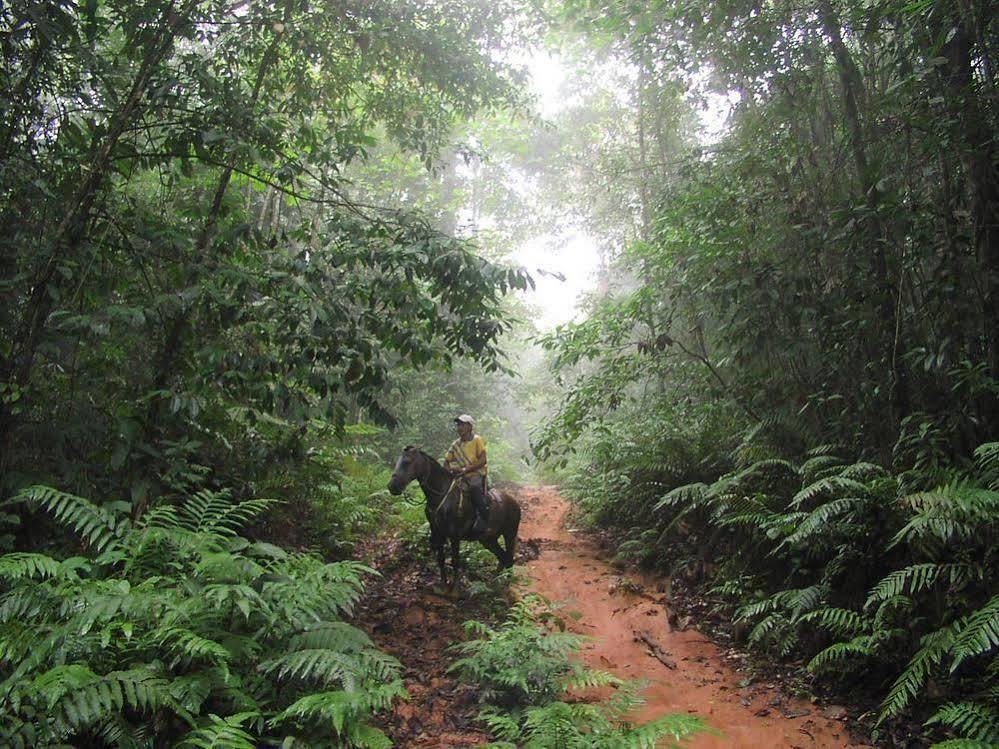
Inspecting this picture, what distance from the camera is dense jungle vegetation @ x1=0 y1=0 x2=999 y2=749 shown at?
12.1ft

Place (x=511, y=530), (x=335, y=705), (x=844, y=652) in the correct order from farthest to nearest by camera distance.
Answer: (x=511, y=530), (x=844, y=652), (x=335, y=705)

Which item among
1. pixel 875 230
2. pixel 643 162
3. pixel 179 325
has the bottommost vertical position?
pixel 179 325

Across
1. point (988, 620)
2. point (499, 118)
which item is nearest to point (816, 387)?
point (988, 620)

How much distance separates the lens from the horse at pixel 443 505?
7.43 m

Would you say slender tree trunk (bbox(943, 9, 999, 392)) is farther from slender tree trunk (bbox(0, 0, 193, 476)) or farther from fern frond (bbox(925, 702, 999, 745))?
slender tree trunk (bbox(0, 0, 193, 476))

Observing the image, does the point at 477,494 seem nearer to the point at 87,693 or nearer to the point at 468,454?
the point at 468,454

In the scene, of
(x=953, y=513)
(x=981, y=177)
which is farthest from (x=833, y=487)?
(x=981, y=177)

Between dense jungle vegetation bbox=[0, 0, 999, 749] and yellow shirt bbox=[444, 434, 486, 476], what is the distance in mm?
1215

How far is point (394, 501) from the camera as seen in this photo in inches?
426

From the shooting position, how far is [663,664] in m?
5.86

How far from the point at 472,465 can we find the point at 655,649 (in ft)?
10.4

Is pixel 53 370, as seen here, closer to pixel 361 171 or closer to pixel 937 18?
pixel 937 18

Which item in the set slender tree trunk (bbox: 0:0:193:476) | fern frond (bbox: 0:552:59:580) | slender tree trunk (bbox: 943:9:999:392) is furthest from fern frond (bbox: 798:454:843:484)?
slender tree trunk (bbox: 0:0:193:476)

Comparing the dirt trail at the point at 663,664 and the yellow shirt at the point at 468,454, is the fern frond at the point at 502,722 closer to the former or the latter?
the dirt trail at the point at 663,664
